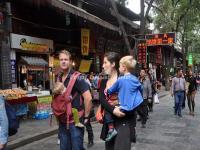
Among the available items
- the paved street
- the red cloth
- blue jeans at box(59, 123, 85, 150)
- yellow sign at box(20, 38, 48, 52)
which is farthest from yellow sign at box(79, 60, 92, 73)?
blue jeans at box(59, 123, 85, 150)

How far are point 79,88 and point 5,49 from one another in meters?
9.49

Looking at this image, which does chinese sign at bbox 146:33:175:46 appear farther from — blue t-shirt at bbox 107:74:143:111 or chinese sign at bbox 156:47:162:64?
chinese sign at bbox 156:47:162:64

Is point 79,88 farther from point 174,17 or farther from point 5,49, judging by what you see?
point 174,17

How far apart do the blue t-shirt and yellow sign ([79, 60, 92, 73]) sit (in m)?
16.7

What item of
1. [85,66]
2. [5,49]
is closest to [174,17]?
[85,66]

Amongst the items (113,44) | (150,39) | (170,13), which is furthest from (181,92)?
(170,13)

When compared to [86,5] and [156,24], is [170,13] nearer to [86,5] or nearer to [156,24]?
[156,24]

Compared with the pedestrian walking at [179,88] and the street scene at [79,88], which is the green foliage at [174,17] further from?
the pedestrian walking at [179,88]

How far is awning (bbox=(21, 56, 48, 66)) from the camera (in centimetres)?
1658

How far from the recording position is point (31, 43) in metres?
16.9

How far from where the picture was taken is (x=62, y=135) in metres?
5.39

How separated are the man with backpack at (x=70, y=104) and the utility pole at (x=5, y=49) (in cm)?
913

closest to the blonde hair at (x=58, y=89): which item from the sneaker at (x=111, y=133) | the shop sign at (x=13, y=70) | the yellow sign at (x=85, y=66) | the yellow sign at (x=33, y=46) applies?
the sneaker at (x=111, y=133)

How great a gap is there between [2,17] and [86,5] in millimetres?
8951
